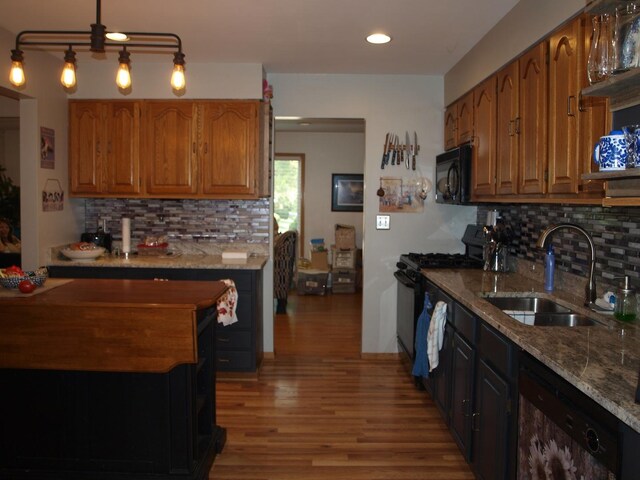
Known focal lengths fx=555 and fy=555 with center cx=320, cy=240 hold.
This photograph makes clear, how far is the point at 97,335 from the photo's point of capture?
2.44m

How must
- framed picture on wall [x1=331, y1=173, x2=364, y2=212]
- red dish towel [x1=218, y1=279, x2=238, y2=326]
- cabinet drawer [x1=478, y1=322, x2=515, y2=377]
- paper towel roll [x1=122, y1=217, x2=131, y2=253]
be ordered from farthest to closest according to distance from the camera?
framed picture on wall [x1=331, y1=173, x2=364, y2=212]
paper towel roll [x1=122, y1=217, x2=131, y2=253]
red dish towel [x1=218, y1=279, x2=238, y2=326]
cabinet drawer [x1=478, y1=322, x2=515, y2=377]

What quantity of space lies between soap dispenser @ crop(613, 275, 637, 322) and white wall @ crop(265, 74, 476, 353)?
2.53 metres

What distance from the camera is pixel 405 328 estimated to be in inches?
172

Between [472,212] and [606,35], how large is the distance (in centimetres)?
304

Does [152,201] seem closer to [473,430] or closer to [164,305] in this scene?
[164,305]

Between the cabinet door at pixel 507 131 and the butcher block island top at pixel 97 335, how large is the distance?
6.22 ft

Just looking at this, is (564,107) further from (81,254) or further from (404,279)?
(81,254)

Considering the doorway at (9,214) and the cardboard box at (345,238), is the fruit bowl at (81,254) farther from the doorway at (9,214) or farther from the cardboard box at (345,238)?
the cardboard box at (345,238)

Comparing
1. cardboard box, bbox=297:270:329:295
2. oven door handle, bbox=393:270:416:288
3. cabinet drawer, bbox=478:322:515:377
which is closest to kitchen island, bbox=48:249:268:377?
oven door handle, bbox=393:270:416:288

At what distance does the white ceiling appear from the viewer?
3.11 metres

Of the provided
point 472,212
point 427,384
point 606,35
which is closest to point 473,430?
point 427,384

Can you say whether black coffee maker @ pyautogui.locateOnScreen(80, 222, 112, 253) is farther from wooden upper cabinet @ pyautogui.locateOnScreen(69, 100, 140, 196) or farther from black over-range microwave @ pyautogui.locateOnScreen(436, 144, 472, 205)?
black over-range microwave @ pyautogui.locateOnScreen(436, 144, 472, 205)

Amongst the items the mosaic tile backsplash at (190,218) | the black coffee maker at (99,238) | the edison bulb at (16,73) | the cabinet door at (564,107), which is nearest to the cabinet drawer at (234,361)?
the mosaic tile backsplash at (190,218)

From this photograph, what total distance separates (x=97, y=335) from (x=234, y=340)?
1.85m
